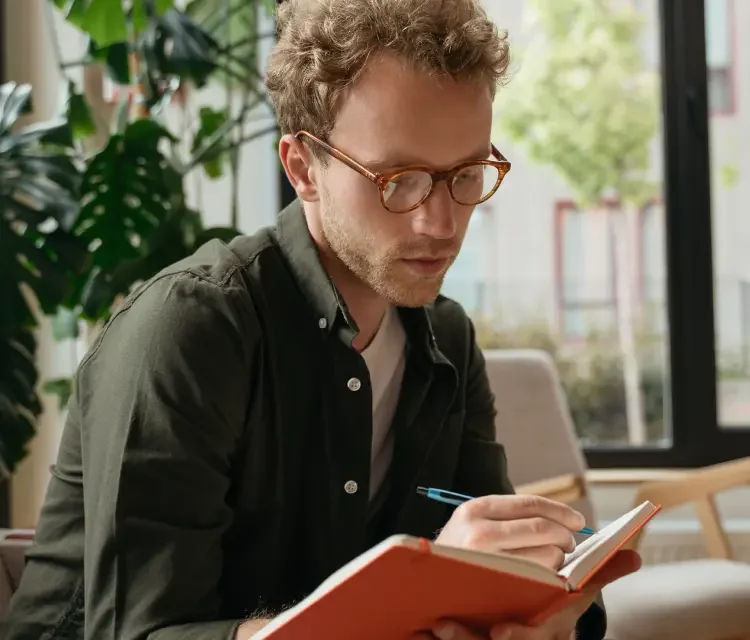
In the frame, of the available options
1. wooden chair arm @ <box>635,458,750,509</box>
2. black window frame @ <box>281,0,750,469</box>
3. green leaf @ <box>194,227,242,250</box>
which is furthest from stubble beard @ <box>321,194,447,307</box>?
black window frame @ <box>281,0,750,469</box>

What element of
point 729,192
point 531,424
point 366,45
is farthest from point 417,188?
point 729,192

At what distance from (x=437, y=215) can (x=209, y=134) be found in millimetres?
1323

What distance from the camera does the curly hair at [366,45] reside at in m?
1.14

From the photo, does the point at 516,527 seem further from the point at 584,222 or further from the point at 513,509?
the point at 584,222

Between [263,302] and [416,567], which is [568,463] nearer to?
[263,302]

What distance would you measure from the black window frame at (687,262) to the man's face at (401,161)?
81.9 inches

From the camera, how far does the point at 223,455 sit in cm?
108

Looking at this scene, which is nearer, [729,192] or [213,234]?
[213,234]

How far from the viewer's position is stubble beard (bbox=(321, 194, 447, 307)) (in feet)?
3.83

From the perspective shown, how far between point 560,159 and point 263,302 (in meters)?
2.18

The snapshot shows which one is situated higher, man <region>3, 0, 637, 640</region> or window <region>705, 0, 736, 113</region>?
window <region>705, 0, 736, 113</region>

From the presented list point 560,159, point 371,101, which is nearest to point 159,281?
point 371,101

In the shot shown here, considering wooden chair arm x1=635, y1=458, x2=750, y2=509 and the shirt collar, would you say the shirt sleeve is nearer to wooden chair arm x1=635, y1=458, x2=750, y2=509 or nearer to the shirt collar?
the shirt collar

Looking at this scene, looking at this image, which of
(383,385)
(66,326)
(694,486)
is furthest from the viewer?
(694,486)
